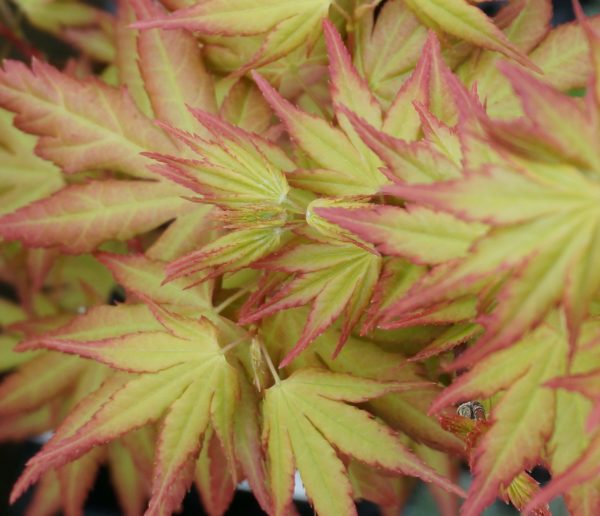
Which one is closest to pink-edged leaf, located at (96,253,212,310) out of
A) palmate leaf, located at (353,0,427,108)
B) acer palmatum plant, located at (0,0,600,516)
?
acer palmatum plant, located at (0,0,600,516)

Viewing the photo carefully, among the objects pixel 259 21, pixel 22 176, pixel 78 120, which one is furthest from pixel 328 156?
pixel 22 176

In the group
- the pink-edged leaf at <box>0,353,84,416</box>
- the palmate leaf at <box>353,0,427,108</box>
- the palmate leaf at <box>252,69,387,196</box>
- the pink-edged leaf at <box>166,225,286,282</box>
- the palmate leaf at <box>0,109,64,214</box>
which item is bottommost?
the pink-edged leaf at <box>0,353,84,416</box>

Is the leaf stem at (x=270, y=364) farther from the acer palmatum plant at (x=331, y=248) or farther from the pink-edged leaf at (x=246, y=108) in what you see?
the pink-edged leaf at (x=246, y=108)

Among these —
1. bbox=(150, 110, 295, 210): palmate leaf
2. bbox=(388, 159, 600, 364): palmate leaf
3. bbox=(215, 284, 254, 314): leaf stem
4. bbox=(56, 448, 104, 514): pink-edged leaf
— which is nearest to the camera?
bbox=(388, 159, 600, 364): palmate leaf

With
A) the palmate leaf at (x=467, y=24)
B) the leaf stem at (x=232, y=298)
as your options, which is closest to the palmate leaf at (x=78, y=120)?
the leaf stem at (x=232, y=298)

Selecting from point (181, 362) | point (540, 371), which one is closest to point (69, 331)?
point (181, 362)

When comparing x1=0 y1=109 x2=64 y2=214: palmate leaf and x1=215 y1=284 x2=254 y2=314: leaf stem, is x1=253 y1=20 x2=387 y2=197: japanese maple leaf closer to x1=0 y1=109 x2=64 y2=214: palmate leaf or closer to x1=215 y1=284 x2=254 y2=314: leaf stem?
x1=215 y1=284 x2=254 y2=314: leaf stem
